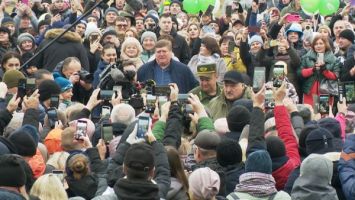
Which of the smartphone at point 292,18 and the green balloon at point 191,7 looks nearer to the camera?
the smartphone at point 292,18

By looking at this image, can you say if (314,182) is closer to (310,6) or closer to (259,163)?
(259,163)

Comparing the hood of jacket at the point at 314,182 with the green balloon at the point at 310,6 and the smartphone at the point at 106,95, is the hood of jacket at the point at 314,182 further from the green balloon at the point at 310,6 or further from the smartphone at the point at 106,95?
the green balloon at the point at 310,6

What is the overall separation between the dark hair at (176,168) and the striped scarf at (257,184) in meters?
0.40

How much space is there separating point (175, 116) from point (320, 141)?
1295 mm

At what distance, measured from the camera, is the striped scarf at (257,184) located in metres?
10.3

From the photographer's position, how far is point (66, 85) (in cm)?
1580

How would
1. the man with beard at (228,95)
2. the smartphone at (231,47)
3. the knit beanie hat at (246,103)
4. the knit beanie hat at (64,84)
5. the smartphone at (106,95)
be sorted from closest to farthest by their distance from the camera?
1. the knit beanie hat at (246,103)
2. the smartphone at (106,95)
3. the man with beard at (228,95)
4. the knit beanie hat at (64,84)
5. the smartphone at (231,47)

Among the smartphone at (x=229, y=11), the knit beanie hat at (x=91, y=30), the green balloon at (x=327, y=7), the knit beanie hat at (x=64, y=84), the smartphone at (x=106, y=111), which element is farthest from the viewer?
the smartphone at (x=229, y=11)

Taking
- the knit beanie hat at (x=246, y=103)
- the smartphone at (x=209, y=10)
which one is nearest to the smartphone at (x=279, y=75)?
the knit beanie hat at (x=246, y=103)

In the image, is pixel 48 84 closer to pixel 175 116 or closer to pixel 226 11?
pixel 175 116

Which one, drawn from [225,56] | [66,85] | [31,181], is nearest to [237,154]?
[31,181]

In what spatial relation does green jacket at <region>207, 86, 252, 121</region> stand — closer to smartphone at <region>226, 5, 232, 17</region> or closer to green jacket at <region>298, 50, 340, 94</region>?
green jacket at <region>298, 50, 340, 94</region>

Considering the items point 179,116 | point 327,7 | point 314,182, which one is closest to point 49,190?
point 314,182

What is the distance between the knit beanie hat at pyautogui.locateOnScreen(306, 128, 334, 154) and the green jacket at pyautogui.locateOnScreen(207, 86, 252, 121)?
3102mm
